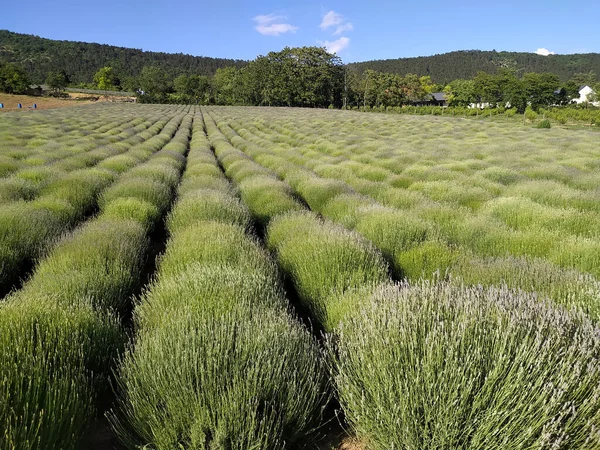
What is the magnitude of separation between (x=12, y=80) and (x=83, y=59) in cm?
6770

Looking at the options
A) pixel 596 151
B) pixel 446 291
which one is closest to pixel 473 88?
pixel 596 151

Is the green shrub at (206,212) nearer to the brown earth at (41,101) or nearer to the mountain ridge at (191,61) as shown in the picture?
the brown earth at (41,101)

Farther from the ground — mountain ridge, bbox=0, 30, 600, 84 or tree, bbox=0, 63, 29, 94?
mountain ridge, bbox=0, 30, 600, 84

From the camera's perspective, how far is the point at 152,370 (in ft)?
7.55

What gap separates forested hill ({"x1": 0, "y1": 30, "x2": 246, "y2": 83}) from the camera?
10694 centimetres

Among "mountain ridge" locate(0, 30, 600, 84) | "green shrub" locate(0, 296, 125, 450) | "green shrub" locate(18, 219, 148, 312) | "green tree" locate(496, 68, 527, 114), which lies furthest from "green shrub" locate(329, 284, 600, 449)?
"mountain ridge" locate(0, 30, 600, 84)

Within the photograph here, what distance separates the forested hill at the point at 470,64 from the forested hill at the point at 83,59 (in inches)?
2139

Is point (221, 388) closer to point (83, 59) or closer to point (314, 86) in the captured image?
point (314, 86)

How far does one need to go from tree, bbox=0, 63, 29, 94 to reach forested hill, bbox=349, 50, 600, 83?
95.4 m

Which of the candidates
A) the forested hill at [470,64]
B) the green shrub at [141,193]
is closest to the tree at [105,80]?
the forested hill at [470,64]

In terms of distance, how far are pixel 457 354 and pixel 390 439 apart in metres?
0.51

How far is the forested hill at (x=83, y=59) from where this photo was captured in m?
107

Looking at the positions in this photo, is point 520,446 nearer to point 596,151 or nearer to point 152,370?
point 152,370

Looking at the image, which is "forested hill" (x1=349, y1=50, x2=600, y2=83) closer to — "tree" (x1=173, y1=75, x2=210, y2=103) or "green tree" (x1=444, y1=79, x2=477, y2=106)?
"green tree" (x1=444, y1=79, x2=477, y2=106)
